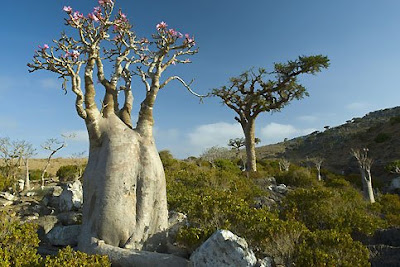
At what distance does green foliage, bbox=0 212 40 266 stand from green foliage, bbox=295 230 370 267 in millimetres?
5218

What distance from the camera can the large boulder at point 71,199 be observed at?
11508 mm

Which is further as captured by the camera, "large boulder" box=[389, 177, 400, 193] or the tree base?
"large boulder" box=[389, 177, 400, 193]

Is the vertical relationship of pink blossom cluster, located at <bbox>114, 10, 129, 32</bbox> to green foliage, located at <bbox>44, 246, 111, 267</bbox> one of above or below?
above

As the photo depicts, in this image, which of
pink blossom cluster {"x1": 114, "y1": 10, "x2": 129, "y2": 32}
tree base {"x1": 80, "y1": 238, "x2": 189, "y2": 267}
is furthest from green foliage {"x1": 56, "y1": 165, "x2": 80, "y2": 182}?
tree base {"x1": 80, "y1": 238, "x2": 189, "y2": 267}

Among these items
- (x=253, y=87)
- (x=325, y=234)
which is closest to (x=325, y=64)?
(x=253, y=87)

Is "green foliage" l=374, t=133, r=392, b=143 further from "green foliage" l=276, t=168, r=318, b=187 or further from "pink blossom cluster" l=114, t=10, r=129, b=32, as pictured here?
"pink blossom cluster" l=114, t=10, r=129, b=32

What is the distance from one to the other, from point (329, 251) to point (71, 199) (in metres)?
9.26

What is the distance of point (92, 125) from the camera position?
7.96m

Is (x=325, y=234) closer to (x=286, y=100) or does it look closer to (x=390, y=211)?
(x=390, y=211)

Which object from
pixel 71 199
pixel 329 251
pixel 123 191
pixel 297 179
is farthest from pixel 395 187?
pixel 123 191

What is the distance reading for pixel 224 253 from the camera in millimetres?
5699

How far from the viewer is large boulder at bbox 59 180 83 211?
11.5 metres

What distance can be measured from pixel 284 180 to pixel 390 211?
8.17 meters

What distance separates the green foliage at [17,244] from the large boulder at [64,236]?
1573mm
